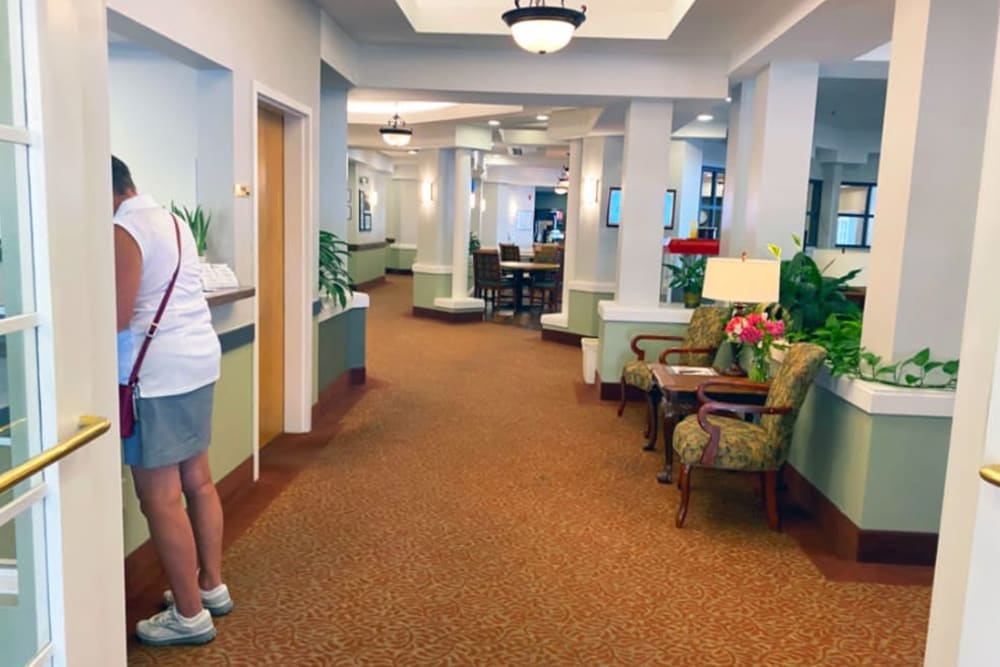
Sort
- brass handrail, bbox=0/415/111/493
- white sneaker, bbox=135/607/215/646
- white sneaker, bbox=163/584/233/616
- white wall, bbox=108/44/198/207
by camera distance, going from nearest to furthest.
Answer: brass handrail, bbox=0/415/111/493, white sneaker, bbox=135/607/215/646, white sneaker, bbox=163/584/233/616, white wall, bbox=108/44/198/207

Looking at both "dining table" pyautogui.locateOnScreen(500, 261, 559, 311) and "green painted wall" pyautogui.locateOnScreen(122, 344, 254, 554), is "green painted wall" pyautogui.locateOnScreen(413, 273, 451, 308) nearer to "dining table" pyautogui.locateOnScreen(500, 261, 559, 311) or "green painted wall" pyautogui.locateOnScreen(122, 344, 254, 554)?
"dining table" pyautogui.locateOnScreen(500, 261, 559, 311)

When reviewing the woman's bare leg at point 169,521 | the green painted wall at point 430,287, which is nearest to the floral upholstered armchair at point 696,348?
the woman's bare leg at point 169,521

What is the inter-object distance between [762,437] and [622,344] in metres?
2.80

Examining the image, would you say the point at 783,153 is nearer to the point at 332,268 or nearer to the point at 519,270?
the point at 332,268

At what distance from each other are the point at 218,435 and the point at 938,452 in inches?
132

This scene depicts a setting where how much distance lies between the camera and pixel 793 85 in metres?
5.19

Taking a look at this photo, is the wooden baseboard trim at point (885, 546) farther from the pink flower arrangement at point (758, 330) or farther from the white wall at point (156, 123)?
the white wall at point (156, 123)

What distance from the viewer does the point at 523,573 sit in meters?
3.32

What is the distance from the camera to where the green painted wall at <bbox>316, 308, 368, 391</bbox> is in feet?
19.5

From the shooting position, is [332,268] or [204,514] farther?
[332,268]

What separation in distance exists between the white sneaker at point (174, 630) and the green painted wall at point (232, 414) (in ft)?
3.50

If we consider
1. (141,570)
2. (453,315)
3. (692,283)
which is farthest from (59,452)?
(453,315)

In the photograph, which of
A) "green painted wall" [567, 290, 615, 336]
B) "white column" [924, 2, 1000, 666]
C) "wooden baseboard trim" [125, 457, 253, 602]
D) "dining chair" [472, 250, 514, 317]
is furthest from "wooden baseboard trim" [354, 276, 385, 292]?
"white column" [924, 2, 1000, 666]

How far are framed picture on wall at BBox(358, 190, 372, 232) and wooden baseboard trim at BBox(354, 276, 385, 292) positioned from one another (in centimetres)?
110
